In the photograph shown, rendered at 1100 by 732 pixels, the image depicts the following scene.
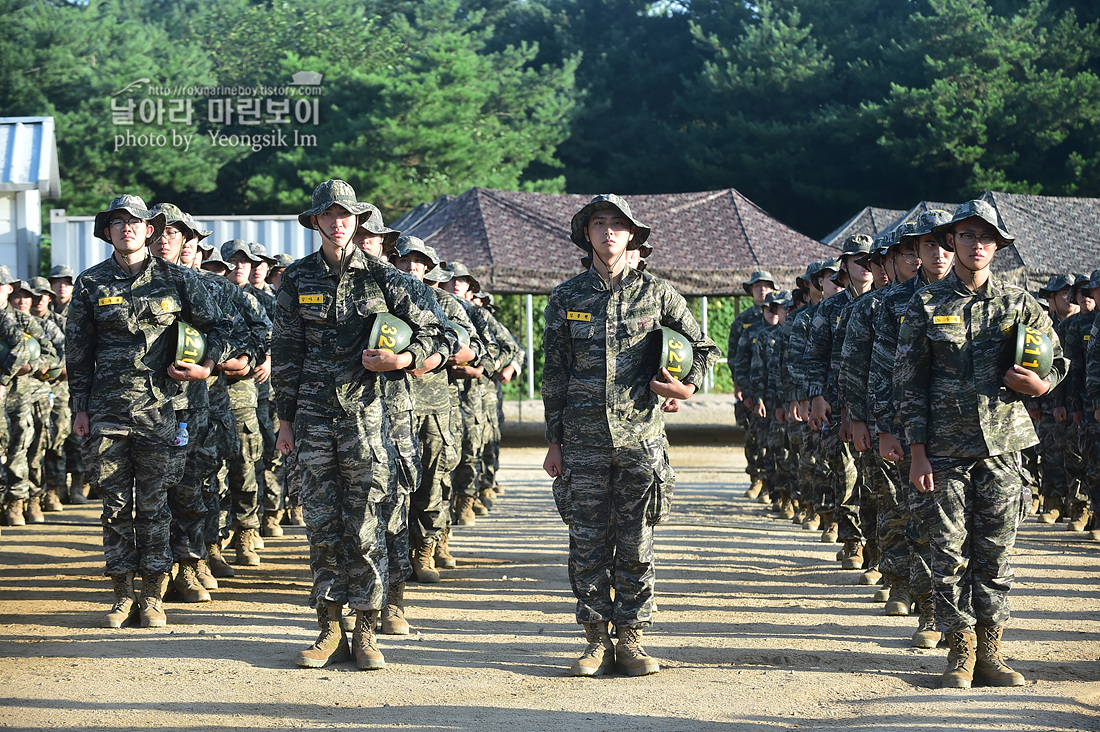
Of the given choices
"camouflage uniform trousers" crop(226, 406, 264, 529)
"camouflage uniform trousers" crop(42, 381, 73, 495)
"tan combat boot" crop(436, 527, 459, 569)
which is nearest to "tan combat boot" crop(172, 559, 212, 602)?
"camouflage uniform trousers" crop(226, 406, 264, 529)

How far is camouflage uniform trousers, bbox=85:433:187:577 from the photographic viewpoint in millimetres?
6965

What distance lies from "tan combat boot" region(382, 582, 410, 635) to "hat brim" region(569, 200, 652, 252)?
235 centimetres

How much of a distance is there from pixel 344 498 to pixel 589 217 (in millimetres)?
1872

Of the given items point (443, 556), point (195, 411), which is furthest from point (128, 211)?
point (443, 556)

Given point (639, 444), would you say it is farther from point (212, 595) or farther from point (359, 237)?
point (212, 595)

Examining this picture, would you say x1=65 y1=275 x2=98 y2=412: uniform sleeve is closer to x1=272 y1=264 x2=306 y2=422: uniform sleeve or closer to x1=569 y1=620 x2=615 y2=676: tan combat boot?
x1=272 y1=264 x2=306 y2=422: uniform sleeve

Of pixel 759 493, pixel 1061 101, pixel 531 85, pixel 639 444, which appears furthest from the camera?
pixel 531 85

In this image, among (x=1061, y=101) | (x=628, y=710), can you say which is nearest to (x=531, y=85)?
(x=1061, y=101)

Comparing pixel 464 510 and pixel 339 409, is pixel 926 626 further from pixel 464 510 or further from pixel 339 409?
pixel 464 510

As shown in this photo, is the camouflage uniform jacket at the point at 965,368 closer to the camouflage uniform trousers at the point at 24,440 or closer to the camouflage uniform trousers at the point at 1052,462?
the camouflage uniform trousers at the point at 1052,462

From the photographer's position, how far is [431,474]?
8141 mm

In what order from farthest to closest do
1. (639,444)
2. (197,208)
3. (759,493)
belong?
(197,208)
(759,493)
(639,444)

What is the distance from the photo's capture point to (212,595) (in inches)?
316

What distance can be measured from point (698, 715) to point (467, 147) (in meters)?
32.0
